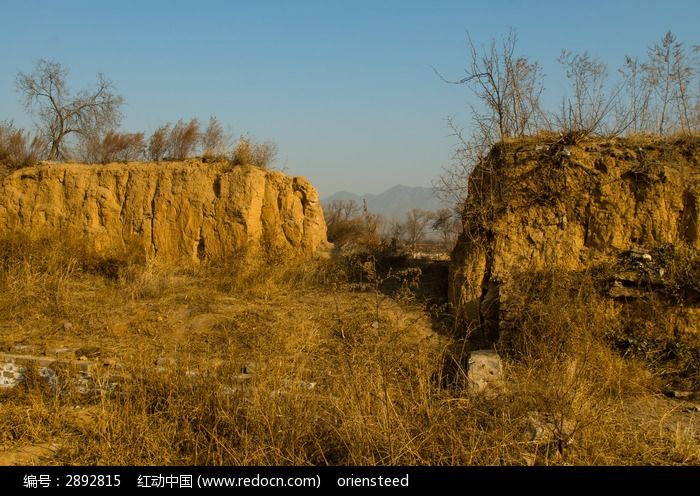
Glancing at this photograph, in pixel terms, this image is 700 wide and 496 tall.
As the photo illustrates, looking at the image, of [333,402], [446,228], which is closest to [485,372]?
[333,402]

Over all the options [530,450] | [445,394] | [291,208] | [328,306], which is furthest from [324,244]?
[530,450]

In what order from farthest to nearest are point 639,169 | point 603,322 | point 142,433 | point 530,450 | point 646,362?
point 639,169 → point 603,322 → point 646,362 → point 142,433 → point 530,450

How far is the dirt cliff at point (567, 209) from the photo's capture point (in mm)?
8164

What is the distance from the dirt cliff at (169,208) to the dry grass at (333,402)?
2.91 meters

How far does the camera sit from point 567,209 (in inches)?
335

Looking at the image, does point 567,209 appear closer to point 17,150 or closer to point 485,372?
point 485,372

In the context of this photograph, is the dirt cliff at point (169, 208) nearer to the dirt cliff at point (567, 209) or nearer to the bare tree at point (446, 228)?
the bare tree at point (446, 228)

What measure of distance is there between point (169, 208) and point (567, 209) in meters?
7.04

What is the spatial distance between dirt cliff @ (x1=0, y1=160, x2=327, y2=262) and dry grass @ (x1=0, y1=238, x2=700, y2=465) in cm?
291

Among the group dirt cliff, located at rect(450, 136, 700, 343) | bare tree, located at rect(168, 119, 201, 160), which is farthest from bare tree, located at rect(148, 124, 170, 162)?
dirt cliff, located at rect(450, 136, 700, 343)

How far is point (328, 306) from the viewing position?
904 centimetres
